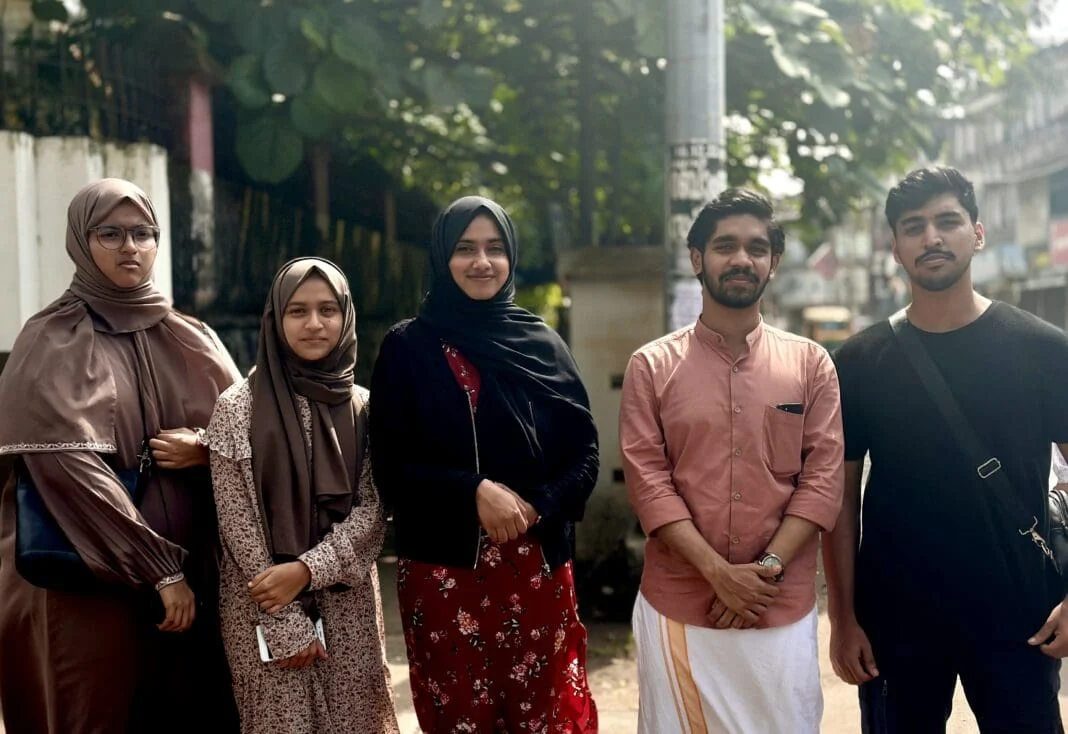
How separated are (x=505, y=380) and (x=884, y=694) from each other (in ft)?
4.29

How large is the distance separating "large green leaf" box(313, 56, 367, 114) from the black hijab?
273cm

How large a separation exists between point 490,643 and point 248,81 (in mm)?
3631

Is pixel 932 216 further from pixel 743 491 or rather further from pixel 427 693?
pixel 427 693

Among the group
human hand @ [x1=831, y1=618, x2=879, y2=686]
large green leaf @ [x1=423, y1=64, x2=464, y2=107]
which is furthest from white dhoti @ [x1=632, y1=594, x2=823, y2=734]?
large green leaf @ [x1=423, y1=64, x2=464, y2=107]

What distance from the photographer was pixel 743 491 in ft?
8.92

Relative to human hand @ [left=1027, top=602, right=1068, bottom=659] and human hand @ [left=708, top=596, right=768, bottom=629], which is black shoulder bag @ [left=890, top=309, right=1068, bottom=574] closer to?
human hand @ [left=1027, top=602, right=1068, bottom=659]

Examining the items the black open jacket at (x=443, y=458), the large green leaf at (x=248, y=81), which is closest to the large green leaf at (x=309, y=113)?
the large green leaf at (x=248, y=81)

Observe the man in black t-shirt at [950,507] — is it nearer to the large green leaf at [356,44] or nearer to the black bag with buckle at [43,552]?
the black bag with buckle at [43,552]

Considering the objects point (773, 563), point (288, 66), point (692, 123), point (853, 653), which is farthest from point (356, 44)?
point (853, 653)

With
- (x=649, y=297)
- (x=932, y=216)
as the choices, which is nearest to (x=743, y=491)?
(x=932, y=216)

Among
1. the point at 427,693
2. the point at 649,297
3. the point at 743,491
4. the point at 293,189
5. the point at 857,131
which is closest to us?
the point at 743,491

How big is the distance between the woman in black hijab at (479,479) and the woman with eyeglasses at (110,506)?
1.86ft

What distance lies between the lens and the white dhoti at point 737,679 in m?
2.73

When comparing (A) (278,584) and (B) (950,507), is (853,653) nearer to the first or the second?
(B) (950,507)
